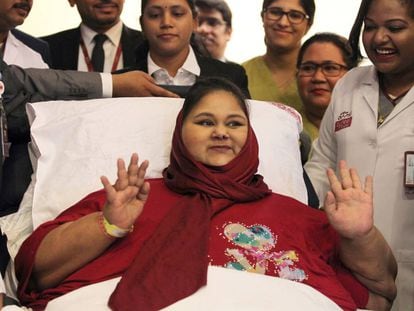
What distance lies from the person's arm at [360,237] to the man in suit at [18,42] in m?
1.56

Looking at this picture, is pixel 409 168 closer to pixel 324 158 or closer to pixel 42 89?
pixel 324 158

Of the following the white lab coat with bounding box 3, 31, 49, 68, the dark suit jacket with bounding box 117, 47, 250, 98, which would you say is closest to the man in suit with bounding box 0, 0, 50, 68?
the white lab coat with bounding box 3, 31, 49, 68

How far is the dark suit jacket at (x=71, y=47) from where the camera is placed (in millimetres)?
3652

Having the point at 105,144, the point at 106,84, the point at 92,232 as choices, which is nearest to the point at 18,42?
the point at 106,84

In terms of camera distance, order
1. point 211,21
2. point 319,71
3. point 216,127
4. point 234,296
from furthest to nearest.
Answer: point 211,21 < point 319,71 < point 216,127 < point 234,296

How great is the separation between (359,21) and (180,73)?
0.79 metres

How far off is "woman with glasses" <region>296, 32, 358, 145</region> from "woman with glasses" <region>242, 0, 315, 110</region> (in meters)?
0.15

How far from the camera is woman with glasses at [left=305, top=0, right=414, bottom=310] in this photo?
8.67 feet

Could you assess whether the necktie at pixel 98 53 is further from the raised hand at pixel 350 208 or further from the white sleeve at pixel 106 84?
the raised hand at pixel 350 208

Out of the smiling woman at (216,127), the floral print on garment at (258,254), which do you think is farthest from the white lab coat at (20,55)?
the floral print on garment at (258,254)

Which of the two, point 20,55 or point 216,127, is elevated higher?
point 20,55

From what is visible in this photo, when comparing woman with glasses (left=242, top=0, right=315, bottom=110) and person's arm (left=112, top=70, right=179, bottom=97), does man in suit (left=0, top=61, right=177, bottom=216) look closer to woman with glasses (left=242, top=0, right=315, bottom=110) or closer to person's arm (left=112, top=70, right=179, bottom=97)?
person's arm (left=112, top=70, right=179, bottom=97)

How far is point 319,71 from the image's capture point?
11.4 ft

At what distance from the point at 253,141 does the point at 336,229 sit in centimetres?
43
